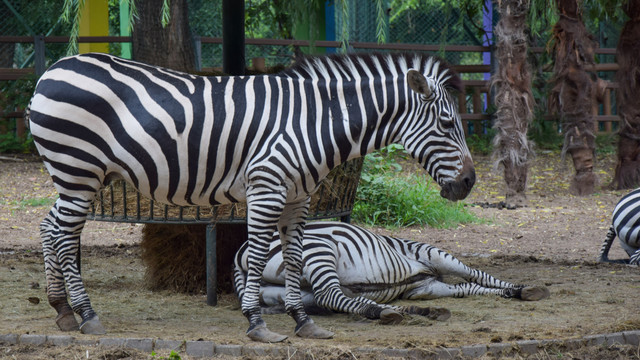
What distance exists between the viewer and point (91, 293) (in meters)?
5.71

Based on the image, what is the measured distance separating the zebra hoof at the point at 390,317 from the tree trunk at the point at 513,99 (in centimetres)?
645

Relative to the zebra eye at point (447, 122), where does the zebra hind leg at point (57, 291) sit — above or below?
below

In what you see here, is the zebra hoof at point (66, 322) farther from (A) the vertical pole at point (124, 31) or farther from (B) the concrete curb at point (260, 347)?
(A) the vertical pole at point (124, 31)

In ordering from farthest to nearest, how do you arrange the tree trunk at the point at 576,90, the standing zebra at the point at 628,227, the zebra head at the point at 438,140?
the tree trunk at the point at 576,90, the standing zebra at the point at 628,227, the zebra head at the point at 438,140

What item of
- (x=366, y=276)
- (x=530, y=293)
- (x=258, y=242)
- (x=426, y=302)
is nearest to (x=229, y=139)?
(x=258, y=242)

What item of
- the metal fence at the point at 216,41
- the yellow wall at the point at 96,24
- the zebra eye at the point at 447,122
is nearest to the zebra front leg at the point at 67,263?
the zebra eye at the point at 447,122

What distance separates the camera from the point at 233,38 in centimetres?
595

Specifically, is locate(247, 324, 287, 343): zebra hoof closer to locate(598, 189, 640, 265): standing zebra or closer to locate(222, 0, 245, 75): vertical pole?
locate(222, 0, 245, 75): vertical pole

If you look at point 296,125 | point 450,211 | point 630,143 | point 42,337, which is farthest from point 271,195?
point 630,143

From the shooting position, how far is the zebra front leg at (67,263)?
4.28 meters

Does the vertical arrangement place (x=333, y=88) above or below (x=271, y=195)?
above

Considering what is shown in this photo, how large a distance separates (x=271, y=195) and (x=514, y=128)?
7269 millimetres

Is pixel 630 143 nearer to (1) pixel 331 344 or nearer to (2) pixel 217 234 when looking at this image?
(2) pixel 217 234

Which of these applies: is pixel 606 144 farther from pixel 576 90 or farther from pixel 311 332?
pixel 311 332
